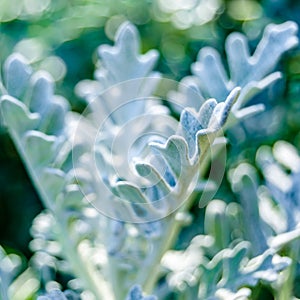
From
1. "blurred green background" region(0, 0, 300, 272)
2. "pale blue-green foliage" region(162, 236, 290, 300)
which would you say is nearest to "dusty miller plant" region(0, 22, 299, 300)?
"pale blue-green foliage" region(162, 236, 290, 300)

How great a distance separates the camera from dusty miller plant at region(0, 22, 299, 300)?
64 centimetres

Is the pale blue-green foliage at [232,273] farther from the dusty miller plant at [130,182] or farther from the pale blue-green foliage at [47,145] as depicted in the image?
the pale blue-green foliage at [47,145]

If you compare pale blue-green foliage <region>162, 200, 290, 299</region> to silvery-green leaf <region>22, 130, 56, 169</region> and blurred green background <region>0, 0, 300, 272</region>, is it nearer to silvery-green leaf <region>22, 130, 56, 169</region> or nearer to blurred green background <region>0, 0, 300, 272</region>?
silvery-green leaf <region>22, 130, 56, 169</region>

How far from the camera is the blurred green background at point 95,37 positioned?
1046mm

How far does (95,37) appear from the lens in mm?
1159

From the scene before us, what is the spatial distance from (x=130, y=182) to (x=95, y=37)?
0.56 metres

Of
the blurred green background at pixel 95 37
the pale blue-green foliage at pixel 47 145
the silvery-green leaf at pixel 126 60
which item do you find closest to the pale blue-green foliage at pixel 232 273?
the pale blue-green foliage at pixel 47 145

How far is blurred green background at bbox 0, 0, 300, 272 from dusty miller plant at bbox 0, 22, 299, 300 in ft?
0.91

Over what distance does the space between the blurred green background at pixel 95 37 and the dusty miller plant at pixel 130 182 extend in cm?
28

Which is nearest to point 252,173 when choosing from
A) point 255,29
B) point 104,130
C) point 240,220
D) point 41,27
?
point 240,220

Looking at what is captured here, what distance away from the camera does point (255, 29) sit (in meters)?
1.09

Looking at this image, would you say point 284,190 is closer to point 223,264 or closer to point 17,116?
point 223,264

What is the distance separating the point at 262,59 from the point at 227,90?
47 millimetres

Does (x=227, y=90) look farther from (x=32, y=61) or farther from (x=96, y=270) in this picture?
(x=32, y=61)
